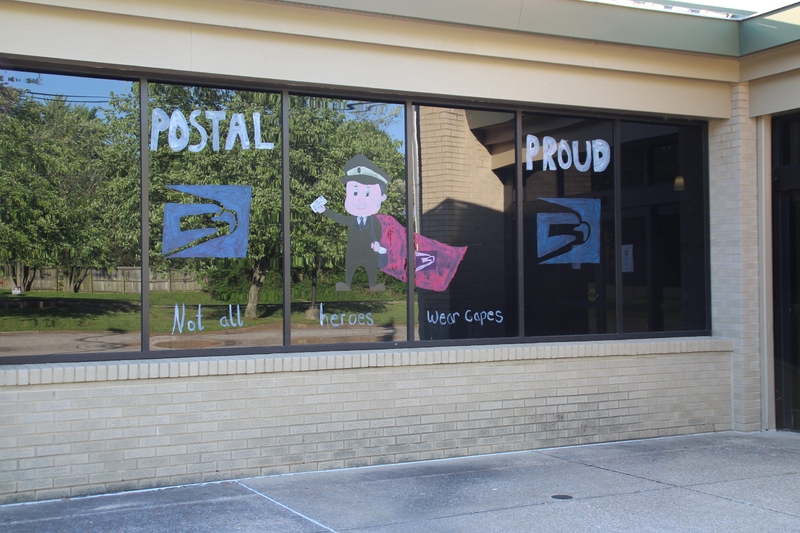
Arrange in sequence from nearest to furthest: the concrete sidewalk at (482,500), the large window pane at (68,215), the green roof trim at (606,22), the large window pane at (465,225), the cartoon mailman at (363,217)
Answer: the concrete sidewalk at (482,500), the large window pane at (68,215), the green roof trim at (606,22), the cartoon mailman at (363,217), the large window pane at (465,225)

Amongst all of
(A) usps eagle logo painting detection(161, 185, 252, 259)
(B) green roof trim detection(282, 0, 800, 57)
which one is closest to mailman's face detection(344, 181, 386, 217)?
(A) usps eagle logo painting detection(161, 185, 252, 259)

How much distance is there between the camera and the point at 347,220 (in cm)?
773

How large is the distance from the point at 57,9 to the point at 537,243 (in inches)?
195

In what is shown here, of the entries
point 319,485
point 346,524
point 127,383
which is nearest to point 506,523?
point 346,524

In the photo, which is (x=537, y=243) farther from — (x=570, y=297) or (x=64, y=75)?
(x=64, y=75)

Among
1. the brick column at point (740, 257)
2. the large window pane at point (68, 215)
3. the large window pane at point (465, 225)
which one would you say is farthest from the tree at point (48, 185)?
the brick column at point (740, 257)

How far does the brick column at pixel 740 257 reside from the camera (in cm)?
908

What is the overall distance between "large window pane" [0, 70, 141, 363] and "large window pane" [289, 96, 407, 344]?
145 cm

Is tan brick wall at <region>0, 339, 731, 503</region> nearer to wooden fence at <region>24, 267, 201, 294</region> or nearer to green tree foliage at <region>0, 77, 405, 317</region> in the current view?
wooden fence at <region>24, 267, 201, 294</region>

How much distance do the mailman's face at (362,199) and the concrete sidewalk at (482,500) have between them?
2377 millimetres

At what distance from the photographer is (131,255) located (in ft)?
22.6

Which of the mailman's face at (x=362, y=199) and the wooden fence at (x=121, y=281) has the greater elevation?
the mailman's face at (x=362, y=199)

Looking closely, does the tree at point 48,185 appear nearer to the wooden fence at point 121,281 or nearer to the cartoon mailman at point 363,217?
the wooden fence at point 121,281

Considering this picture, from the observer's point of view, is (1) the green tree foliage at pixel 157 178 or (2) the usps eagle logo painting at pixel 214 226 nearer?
(1) the green tree foliage at pixel 157 178
